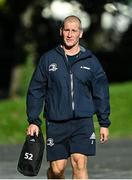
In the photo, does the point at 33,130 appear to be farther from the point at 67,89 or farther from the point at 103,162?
the point at 103,162

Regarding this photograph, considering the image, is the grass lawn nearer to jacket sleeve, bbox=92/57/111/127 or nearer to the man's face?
jacket sleeve, bbox=92/57/111/127

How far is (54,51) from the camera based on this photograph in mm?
8266

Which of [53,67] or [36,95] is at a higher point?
[53,67]

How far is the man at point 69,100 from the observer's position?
814cm

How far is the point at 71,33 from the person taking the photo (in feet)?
26.7

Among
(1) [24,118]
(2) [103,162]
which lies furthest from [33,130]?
(1) [24,118]

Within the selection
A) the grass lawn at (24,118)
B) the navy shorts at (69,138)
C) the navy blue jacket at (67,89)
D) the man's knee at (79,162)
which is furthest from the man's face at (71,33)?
the grass lawn at (24,118)

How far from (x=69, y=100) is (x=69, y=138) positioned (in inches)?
15.8

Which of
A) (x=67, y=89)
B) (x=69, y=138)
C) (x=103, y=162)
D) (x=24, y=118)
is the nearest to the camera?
(x=67, y=89)

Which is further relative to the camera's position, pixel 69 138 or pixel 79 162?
pixel 69 138

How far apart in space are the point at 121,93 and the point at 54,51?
12.7 m

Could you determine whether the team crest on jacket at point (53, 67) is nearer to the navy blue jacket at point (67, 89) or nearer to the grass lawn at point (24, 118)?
the navy blue jacket at point (67, 89)

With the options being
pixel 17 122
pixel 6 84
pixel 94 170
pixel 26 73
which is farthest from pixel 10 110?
pixel 6 84

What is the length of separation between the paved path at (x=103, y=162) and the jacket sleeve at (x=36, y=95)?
3131 mm
